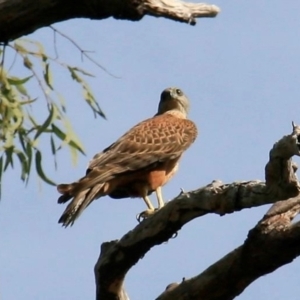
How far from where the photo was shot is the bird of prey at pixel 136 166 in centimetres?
554

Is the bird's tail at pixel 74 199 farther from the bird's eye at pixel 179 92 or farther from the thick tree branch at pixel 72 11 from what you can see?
the bird's eye at pixel 179 92

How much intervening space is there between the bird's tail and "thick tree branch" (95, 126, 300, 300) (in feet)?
3.12

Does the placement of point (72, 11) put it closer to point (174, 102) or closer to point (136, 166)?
point (136, 166)

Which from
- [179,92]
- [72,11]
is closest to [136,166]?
[179,92]

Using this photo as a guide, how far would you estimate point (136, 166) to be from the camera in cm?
640

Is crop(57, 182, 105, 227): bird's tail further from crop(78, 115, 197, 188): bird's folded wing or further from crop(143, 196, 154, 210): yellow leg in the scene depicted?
crop(143, 196, 154, 210): yellow leg

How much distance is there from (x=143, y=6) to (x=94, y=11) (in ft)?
0.58

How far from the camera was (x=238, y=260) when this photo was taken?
373 cm

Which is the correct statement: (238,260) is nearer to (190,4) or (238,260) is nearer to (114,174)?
(190,4)

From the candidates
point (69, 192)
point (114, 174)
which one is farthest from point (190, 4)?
point (114, 174)

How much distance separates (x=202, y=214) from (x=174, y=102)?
13.7 ft

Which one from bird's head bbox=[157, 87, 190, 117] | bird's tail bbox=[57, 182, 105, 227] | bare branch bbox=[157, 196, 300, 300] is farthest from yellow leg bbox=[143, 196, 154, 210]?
bare branch bbox=[157, 196, 300, 300]

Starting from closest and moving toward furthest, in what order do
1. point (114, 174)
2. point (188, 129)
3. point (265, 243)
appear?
1. point (265, 243)
2. point (114, 174)
3. point (188, 129)

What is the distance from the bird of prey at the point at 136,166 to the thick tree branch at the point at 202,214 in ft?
3.34
